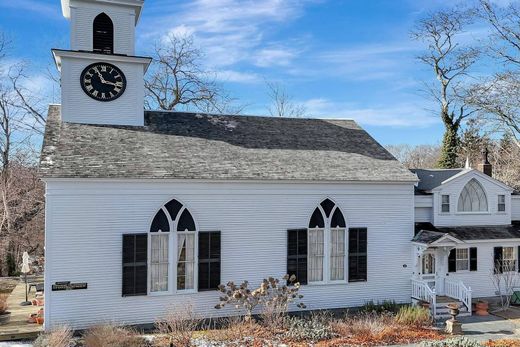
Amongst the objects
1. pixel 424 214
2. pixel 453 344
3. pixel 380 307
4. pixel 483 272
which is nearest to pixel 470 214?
pixel 424 214

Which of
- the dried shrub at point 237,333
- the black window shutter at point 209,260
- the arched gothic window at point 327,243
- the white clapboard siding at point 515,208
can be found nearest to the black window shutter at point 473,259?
the white clapboard siding at point 515,208

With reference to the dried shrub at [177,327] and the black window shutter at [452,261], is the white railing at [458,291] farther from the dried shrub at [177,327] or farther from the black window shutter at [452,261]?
the dried shrub at [177,327]

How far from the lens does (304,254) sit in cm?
1967

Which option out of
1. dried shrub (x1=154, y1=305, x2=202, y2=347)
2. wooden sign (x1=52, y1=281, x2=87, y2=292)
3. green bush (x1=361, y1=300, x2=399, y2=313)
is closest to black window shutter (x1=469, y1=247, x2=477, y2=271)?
green bush (x1=361, y1=300, x2=399, y2=313)

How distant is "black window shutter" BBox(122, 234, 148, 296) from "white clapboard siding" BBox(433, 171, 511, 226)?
13830 millimetres

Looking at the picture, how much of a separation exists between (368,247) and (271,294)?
501 cm

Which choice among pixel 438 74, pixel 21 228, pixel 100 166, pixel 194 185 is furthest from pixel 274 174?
pixel 438 74

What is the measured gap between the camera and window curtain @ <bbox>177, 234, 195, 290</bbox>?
1803 centimetres

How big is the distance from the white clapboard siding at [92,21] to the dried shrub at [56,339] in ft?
40.2

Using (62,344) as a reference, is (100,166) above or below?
above

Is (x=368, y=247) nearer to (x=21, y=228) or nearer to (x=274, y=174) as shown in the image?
(x=274, y=174)

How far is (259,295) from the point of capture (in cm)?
1778

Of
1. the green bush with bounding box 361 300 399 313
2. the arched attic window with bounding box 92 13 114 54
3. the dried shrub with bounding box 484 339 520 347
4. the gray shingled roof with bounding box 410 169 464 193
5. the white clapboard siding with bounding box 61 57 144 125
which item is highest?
the arched attic window with bounding box 92 13 114 54

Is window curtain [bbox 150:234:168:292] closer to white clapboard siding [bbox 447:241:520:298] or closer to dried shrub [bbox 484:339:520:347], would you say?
dried shrub [bbox 484:339:520:347]
